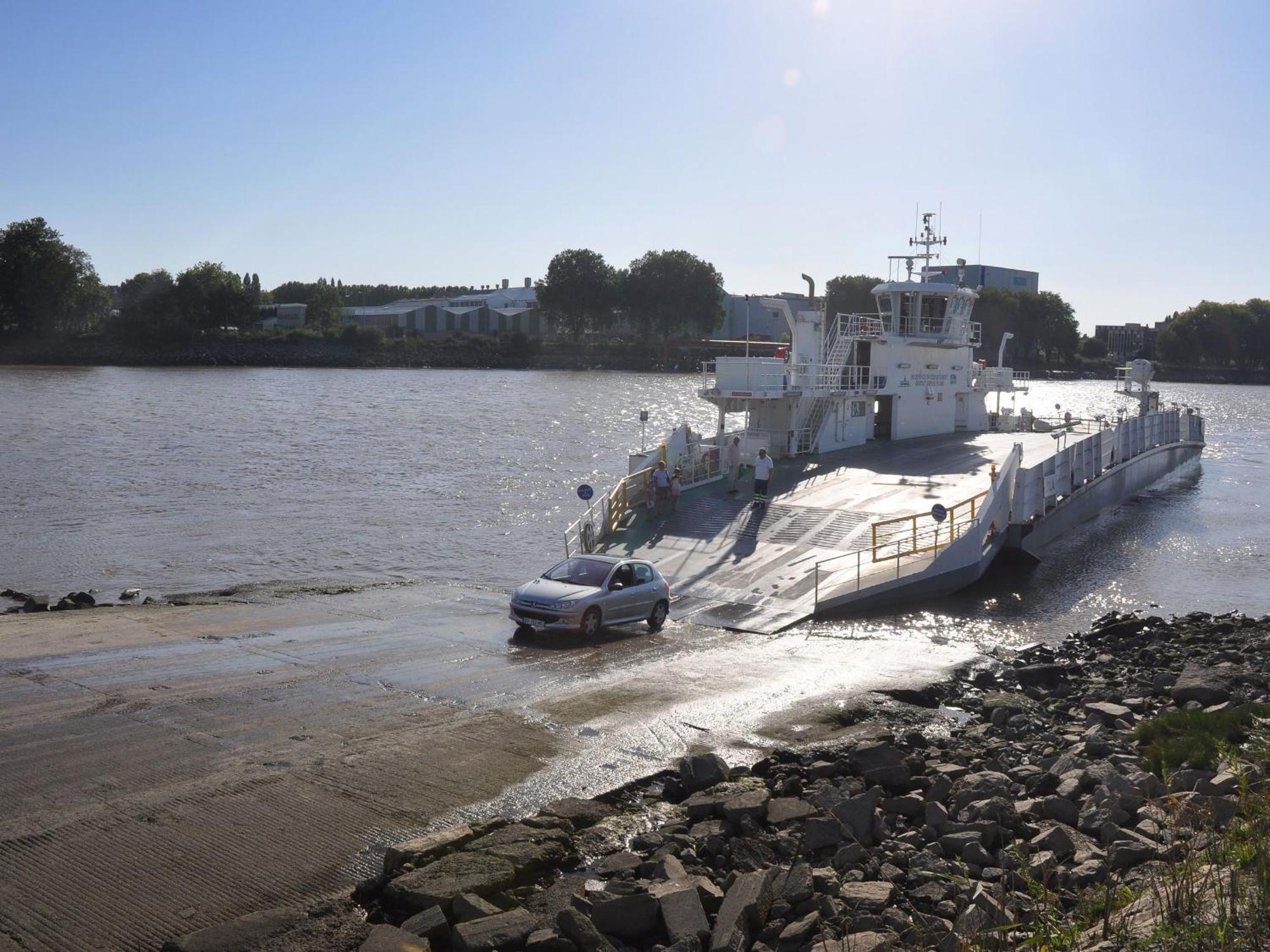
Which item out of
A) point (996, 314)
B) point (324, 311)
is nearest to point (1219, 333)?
point (996, 314)

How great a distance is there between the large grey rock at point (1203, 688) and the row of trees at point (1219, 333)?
7183 inches

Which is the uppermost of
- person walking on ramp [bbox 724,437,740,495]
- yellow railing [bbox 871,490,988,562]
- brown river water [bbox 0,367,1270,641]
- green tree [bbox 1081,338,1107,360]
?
green tree [bbox 1081,338,1107,360]

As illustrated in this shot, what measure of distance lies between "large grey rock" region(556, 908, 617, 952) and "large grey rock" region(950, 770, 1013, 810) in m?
Result: 4.14

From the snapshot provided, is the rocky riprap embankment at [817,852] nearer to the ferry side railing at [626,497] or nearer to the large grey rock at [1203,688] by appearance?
the large grey rock at [1203,688]

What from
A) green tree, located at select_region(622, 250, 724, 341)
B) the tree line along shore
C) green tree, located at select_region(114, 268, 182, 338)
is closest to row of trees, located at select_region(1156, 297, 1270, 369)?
the tree line along shore

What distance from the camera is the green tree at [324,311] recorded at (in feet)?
486

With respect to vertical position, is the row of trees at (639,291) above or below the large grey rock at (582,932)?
above

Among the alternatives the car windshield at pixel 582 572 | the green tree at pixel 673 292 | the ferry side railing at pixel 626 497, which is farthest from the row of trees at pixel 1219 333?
the car windshield at pixel 582 572

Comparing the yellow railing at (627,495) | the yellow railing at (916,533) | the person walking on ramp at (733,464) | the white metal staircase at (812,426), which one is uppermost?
the white metal staircase at (812,426)

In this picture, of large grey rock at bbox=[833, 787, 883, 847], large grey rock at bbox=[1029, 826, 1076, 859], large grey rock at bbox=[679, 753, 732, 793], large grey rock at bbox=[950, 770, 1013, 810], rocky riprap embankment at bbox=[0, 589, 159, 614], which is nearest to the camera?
large grey rock at bbox=[1029, 826, 1076, 859]

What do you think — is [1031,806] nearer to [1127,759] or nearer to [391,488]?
[1127,759]

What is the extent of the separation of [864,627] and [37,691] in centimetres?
1363

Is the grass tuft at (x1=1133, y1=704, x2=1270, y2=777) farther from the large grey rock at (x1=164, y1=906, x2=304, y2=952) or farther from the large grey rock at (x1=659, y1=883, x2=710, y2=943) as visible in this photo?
the large grey rock at (x1=164, y1=906, x2=304, y2=952)

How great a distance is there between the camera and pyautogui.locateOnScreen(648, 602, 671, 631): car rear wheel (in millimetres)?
19719
